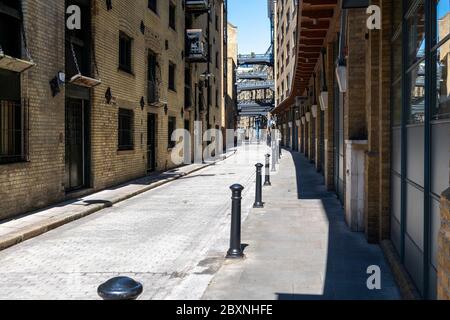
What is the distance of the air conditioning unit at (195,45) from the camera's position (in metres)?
24.9

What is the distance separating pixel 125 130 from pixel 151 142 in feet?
11.4

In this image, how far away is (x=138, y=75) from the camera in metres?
17.1

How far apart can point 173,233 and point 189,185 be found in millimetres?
7806

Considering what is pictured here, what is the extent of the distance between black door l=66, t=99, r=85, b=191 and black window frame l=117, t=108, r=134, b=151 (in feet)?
7.66

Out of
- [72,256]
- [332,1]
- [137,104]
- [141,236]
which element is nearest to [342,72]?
[332,1]

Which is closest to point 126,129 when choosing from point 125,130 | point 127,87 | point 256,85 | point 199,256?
point 125,130

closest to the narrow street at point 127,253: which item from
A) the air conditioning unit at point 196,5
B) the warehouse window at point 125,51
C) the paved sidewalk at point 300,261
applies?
the paved sidewalk at point 300,261

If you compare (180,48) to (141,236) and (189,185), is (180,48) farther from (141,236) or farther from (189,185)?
(141,236)

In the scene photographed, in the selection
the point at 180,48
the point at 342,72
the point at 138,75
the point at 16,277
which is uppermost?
the point at 180,48

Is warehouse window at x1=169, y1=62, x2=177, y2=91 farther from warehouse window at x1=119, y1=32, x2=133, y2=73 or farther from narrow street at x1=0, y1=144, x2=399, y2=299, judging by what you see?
narrow street at x1=0, y1=144, x2=399, y2=299

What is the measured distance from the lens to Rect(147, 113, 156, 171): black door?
759 inches

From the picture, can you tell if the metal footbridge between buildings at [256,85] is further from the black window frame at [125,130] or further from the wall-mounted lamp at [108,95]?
the wall-mounted lamp at [108,95]
